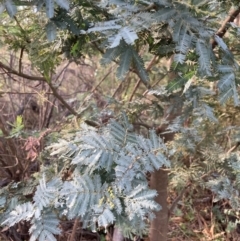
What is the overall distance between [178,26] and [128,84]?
61.8 inches

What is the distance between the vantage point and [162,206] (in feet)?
4.87

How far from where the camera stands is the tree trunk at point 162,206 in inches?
57.9

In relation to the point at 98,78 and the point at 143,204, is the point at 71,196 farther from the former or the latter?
Result: the point at 98,78

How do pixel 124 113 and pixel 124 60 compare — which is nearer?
pixel 124 60

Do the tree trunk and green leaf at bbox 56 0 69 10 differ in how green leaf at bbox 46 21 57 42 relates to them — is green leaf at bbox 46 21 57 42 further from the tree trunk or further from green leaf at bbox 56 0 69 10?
the tree trunk

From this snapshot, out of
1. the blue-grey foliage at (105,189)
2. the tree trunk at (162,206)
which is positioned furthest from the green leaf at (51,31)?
the tree trunk at (162,206)

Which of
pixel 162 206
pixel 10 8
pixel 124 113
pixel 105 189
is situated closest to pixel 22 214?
pixel 105 189

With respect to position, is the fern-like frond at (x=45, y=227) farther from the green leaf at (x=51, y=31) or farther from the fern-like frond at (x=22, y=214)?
the green leaf at (x=51, y=31)

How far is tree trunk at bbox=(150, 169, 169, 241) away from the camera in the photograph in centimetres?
147

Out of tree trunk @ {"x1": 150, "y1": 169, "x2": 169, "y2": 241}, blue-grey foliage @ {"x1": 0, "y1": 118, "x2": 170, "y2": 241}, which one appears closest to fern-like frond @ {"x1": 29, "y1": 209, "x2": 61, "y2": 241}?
blue-grey foliage @ {"x1": 0, "y1": 118, "x2": 170, "y2": 241}

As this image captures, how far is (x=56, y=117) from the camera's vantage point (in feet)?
7.36

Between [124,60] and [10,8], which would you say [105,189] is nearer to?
[124,60]

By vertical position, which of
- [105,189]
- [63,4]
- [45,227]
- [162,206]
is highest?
[63,4]

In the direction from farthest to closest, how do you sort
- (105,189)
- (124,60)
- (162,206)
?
1. (162,206)
2. (124,60)
3. (105,189)
